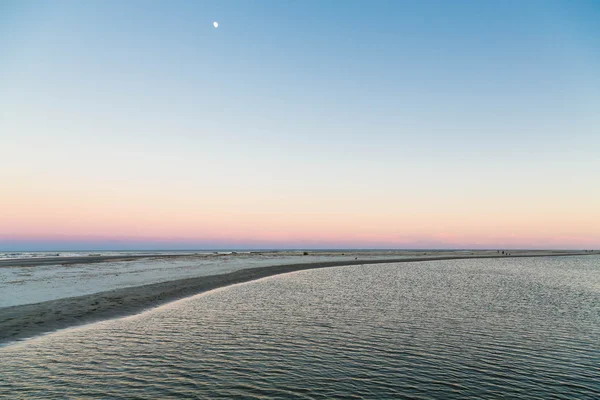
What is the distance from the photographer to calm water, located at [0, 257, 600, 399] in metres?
15.7

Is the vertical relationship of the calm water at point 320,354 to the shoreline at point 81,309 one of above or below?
below

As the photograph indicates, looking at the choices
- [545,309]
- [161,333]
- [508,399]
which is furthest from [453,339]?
[161,333]

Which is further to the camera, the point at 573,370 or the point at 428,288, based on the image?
the point at 428,288

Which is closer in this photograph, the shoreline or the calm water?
the calm water

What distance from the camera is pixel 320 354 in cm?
2038

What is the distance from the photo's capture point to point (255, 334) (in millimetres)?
24688

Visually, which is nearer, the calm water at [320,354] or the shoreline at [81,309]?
the calm water at [320,354]

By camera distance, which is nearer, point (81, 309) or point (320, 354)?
point (320, 354)

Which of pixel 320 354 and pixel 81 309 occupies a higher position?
pixel 81 309

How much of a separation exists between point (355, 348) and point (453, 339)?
278 inches

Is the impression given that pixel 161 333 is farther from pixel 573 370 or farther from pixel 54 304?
pixel 573 370

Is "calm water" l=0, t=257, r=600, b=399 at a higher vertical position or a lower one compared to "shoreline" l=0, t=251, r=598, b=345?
lower

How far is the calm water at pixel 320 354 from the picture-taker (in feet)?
51.4

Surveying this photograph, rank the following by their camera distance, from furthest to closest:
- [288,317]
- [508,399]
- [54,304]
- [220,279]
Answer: [220,279], [54,304], [288,317], [508,399]
